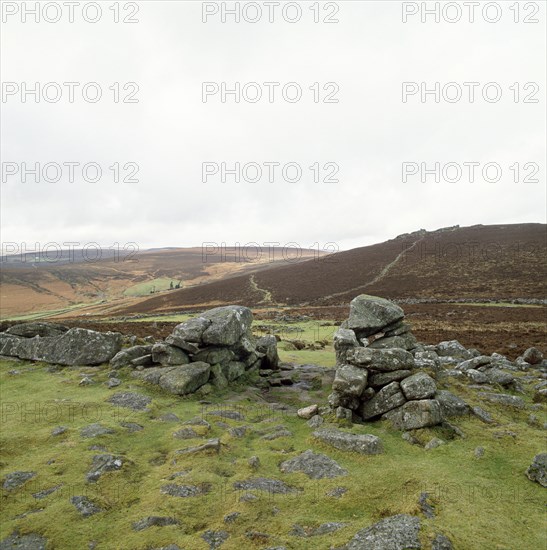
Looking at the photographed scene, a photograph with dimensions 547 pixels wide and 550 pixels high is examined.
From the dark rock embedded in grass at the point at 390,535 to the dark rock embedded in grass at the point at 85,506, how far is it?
626cm

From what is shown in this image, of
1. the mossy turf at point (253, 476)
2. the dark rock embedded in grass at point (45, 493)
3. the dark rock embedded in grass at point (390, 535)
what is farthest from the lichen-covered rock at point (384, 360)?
the dark rock embedded in grass at point (45, 493)

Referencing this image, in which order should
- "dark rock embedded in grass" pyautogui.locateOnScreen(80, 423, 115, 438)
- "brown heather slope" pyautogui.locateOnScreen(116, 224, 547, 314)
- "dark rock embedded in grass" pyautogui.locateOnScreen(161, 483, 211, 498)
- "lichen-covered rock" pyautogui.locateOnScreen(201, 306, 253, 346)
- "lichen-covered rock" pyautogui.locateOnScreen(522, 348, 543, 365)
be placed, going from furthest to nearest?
"brown heather slope" pyautogui.locateOnScreen(116, 224, 547, 314)
"lichen-covered rock" pyautogui.locateOnScreen(522, 348, 543, 365)
"lichen-covered rock" pyautogui.locateOnScreen(201, 306, 253, 346)
"dark rock embedded in grass" pyautogui.locateOnScreen(80, 423, 115, 438)
"dark rock embedded in grass" pyautogui.locateOnScreen(161, 483, 211, 498)

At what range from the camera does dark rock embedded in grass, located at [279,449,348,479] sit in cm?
1060

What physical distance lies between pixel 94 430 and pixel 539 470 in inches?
561

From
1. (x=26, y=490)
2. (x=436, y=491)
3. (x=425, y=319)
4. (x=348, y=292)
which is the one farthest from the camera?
(x=348, y=292)

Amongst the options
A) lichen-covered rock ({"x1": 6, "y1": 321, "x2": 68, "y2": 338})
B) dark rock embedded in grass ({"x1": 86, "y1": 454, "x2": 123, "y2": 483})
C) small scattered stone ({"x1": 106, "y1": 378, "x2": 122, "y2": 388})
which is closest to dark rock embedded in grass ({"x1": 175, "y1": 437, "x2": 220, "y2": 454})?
dark rock embedded in grass ({"x1": 86, "y1": 454, "x2": 123, "y2": 483})

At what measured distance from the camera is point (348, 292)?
253 ft

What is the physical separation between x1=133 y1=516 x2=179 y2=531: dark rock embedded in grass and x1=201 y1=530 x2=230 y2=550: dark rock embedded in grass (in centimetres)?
93

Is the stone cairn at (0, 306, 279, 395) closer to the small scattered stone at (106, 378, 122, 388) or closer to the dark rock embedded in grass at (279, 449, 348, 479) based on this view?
the small scattered stone at (106, 378, 122, 388)

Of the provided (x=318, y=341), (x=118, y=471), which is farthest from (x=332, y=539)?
(x=318, y=341)

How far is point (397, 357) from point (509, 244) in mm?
89520

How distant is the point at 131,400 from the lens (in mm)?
16328

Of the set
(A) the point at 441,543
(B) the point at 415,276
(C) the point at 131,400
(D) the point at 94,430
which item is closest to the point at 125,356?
(C) the point at 131,400

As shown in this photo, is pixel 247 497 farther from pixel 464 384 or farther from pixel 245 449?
pixel 464 384
